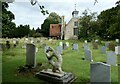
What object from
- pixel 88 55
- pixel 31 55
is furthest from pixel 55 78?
pixel 88 55

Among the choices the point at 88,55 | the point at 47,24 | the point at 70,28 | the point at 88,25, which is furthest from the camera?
the point at 47,24

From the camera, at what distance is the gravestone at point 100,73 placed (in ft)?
29.5

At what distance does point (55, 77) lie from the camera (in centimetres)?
1005

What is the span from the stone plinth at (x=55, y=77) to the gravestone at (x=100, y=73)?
123 centimetres

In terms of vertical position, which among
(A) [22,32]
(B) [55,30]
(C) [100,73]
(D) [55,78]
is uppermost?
(B) [55,30]

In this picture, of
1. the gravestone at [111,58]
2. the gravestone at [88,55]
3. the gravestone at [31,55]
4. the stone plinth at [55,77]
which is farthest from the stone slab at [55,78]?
the gravestone at [88,55]

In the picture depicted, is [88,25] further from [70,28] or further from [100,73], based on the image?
[100,73]

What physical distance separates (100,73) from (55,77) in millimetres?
2005

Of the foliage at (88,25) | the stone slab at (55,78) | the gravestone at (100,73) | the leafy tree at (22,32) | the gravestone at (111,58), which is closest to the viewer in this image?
the gravestone at (100,73)

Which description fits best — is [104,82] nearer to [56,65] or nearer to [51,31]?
[56,65]

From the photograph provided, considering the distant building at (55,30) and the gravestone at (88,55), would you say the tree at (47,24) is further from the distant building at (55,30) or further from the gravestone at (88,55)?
the gravestone at (88,55)

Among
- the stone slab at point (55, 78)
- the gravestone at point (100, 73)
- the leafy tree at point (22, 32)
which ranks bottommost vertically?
the stone slab at point (55, 78)

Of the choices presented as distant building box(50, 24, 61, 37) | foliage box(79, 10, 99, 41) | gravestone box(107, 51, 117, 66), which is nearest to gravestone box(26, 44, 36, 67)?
gravestone box(107, 51, 117, 66)

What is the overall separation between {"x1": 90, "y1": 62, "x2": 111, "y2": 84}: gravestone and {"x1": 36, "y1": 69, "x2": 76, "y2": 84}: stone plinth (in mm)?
1234
